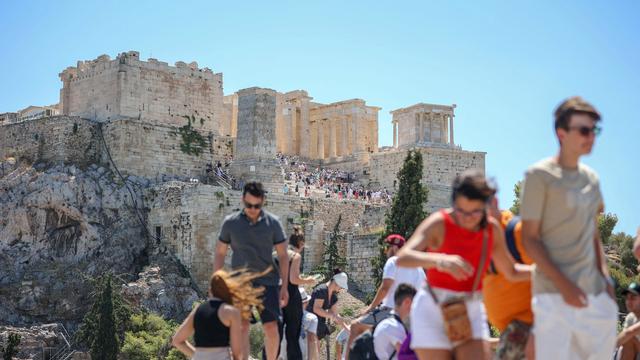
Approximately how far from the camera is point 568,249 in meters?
5.96

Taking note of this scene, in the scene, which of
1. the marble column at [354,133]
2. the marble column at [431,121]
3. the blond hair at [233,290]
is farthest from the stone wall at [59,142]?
the blond hair at [233,290]

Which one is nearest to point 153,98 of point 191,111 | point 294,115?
point 191,111

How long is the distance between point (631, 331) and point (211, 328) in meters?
3.35

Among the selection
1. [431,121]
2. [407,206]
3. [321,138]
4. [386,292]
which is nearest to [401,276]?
[386,292]

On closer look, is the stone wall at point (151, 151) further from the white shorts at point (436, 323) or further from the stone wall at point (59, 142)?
the white shorts at point (436, 323)

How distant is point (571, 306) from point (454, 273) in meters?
0.74

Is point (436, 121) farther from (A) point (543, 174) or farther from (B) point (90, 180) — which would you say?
(A) point (543, 174)

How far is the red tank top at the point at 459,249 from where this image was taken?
19.6 feet

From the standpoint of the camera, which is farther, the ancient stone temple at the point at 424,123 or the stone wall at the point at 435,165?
the ancient stone temple at the point at 424,123

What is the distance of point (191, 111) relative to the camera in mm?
38625

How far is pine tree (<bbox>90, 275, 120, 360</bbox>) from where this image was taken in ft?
90.9

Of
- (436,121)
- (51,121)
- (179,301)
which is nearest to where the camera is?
(179,301)

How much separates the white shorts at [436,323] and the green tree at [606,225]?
96.2 ft

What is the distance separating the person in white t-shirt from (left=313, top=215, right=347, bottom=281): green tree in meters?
24.1
